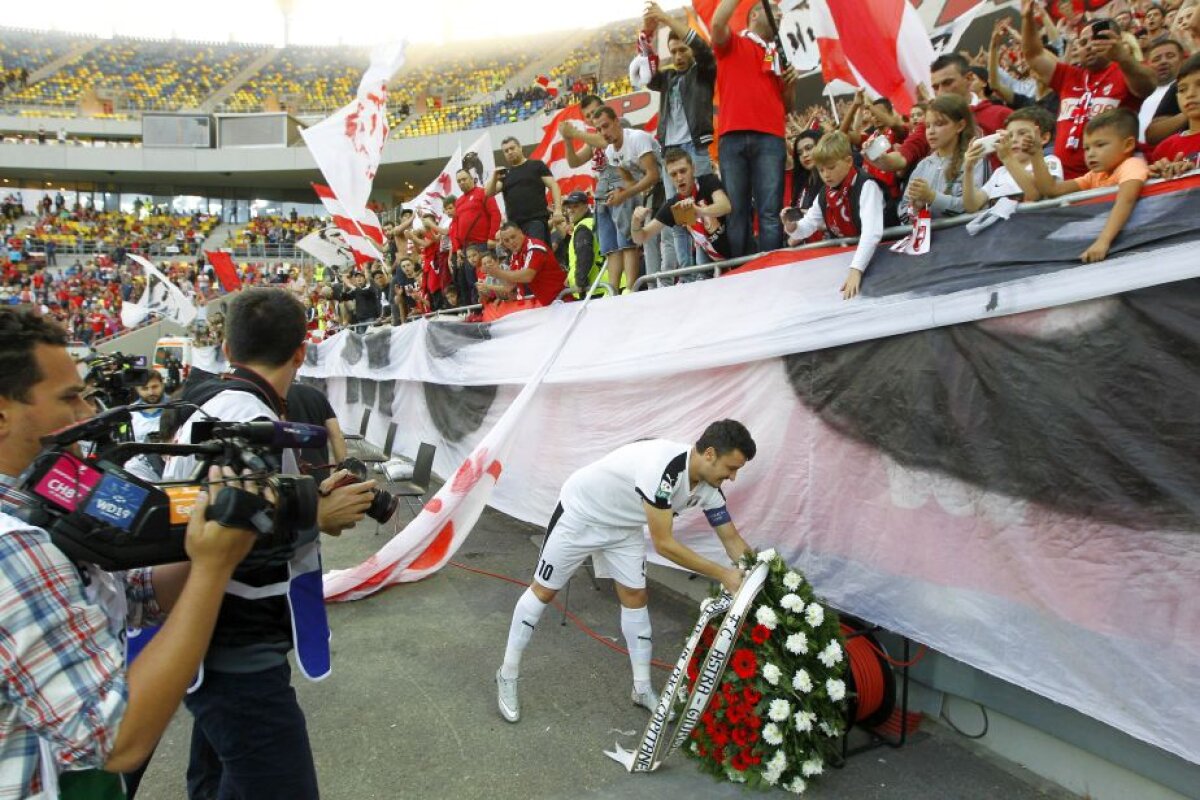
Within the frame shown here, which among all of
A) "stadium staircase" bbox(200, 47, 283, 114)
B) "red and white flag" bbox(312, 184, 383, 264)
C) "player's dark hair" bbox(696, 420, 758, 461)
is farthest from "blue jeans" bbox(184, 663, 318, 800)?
"stadium staircase" bbox(200, 47, 283, 114)

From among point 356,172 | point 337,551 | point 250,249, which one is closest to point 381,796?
point 337,551

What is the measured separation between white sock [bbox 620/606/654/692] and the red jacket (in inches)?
247

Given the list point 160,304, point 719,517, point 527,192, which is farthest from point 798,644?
point 160,304

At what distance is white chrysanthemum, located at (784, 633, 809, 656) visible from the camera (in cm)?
318

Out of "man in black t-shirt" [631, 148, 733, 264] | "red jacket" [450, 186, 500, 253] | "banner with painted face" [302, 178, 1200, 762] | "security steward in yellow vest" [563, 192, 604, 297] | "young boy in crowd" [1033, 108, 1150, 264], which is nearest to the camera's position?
"banner with painted face" [302, 178, 1200, 762]

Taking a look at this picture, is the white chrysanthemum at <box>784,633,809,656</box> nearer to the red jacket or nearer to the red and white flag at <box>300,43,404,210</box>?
the red jacket

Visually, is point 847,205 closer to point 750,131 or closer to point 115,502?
point 750,131

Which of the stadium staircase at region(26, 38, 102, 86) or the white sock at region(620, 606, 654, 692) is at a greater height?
the stadium staircase at region(26, 38, 102, 86)

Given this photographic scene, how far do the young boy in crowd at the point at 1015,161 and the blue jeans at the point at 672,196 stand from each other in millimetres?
2383

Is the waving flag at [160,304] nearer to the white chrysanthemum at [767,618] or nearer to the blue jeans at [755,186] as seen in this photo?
the blue jeans at [755,186]

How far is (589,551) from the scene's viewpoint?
4.04 meters

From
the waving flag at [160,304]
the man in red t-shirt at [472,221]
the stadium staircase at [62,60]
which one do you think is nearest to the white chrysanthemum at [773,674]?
the man in red t-shirt at [472,221]

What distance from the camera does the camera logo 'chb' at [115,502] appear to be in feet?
4.09

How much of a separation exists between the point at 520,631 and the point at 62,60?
71367mm
